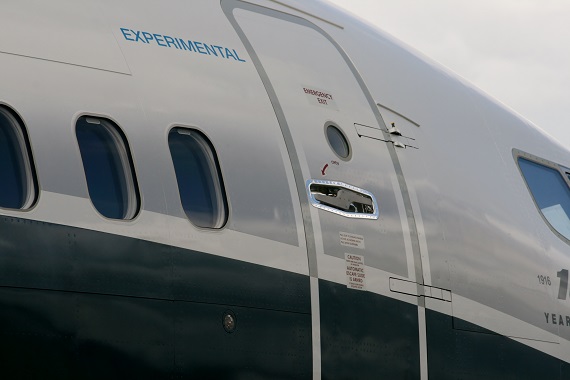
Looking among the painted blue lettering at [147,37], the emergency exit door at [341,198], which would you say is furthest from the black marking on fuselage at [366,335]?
the painted blue lettering at [147,37]

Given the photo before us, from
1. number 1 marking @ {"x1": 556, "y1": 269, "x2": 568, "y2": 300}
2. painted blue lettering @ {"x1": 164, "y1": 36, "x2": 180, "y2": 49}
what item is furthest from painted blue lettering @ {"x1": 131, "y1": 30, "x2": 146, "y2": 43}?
number 1 marking @ {"x1": 556, "y1": 269, "x2": 568, "y2": 300}

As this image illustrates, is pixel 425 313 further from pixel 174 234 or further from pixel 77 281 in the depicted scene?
pixel 77 281

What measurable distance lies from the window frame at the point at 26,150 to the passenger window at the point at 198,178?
133 centimetres

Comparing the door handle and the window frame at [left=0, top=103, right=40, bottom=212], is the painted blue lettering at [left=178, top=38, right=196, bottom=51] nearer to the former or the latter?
the door handle

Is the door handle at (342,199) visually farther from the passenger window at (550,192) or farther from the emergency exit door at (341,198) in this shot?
the passenger window at (550,192)

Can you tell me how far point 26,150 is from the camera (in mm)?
7270

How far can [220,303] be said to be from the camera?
8.20 metres

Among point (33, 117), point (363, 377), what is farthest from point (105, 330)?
point (363, 377)

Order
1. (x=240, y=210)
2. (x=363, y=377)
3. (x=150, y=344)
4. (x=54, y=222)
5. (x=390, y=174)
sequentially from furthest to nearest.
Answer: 1. (x=390, y=174)
2. (x=363, y=377)
3. (x=240, y=210)
4. (x=150, y=344)
5. (x=54, y=222)

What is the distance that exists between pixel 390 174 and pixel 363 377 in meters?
1.85

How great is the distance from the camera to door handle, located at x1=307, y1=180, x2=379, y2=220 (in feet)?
30.5

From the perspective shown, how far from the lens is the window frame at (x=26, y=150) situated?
7.19m

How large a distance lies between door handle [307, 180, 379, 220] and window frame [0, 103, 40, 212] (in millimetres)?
2660

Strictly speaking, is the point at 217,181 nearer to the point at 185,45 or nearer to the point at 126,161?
the point at 126,161
